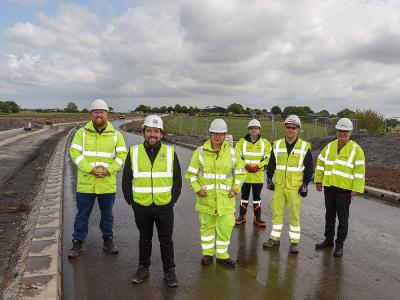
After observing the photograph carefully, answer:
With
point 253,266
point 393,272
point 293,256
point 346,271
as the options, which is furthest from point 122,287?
point 393,272

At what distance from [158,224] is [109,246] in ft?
4.36

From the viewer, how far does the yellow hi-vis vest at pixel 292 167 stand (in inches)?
232

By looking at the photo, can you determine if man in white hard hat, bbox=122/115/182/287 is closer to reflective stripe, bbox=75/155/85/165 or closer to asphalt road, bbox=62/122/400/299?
asphalt road, bbox=62/122/400/299

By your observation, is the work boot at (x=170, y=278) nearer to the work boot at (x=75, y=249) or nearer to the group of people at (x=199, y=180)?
the group of people at (x=199, y=180)

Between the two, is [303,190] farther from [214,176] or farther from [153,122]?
[153,122]

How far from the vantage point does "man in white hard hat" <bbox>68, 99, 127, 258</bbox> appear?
5.39 metres

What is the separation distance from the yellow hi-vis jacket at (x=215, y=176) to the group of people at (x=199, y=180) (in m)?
0.01

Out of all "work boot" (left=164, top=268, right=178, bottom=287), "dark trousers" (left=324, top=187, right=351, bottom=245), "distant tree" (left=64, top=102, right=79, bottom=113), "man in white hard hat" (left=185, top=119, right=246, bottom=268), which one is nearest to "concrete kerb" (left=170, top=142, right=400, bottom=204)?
"dark trousers" (left=324, top=187, right=351, bottom=245)

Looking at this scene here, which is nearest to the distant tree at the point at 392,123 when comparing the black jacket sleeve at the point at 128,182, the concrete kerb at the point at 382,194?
the concrete kerb at the point at 382,194

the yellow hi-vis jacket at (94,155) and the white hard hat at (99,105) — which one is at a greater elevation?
the white hard hat at (99,105)

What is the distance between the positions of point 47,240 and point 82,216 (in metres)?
0.58

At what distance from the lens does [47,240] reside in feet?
17.8

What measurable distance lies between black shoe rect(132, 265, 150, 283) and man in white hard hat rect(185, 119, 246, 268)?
871 millimetres

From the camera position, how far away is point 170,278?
4.59 meters
